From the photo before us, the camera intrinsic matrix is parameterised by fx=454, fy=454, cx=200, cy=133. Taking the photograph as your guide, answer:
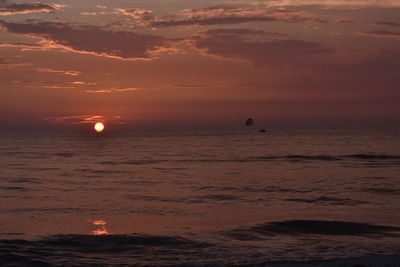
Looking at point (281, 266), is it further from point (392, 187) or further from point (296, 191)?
point (392, 187)

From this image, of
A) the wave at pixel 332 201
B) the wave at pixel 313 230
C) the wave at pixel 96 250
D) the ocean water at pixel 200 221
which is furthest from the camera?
the wave at pixel 332 201

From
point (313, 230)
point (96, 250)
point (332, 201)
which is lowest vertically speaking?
point (313, 230)

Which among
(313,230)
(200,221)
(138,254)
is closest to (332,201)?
(313,230)


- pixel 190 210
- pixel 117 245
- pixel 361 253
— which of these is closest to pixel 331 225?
pixel 361 253

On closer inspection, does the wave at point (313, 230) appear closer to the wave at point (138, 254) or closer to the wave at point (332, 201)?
the wave at point (138, 254)

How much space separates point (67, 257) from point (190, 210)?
33.0 feet

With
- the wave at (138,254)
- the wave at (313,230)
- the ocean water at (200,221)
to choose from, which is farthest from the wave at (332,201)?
the wave at (138,254)

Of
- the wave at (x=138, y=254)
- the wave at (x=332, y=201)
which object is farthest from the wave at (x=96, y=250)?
the wave at (x=332, y=201)

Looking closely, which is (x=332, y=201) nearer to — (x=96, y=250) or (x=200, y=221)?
(x=200, y=221)

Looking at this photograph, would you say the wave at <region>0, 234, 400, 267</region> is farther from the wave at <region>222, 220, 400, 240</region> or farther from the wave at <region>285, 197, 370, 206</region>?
Answer: the wave at <region>285, 197, 370, 206</region>

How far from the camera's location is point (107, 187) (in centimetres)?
3419

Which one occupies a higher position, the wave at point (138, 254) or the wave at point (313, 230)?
the wave at point (138, 254)

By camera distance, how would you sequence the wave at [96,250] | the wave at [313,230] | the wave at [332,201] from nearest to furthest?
1. the wave at [96,250]
2. the wave at [313,230]
3. the wave at [332,201]

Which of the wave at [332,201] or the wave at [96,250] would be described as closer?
the wave at [96,250]
